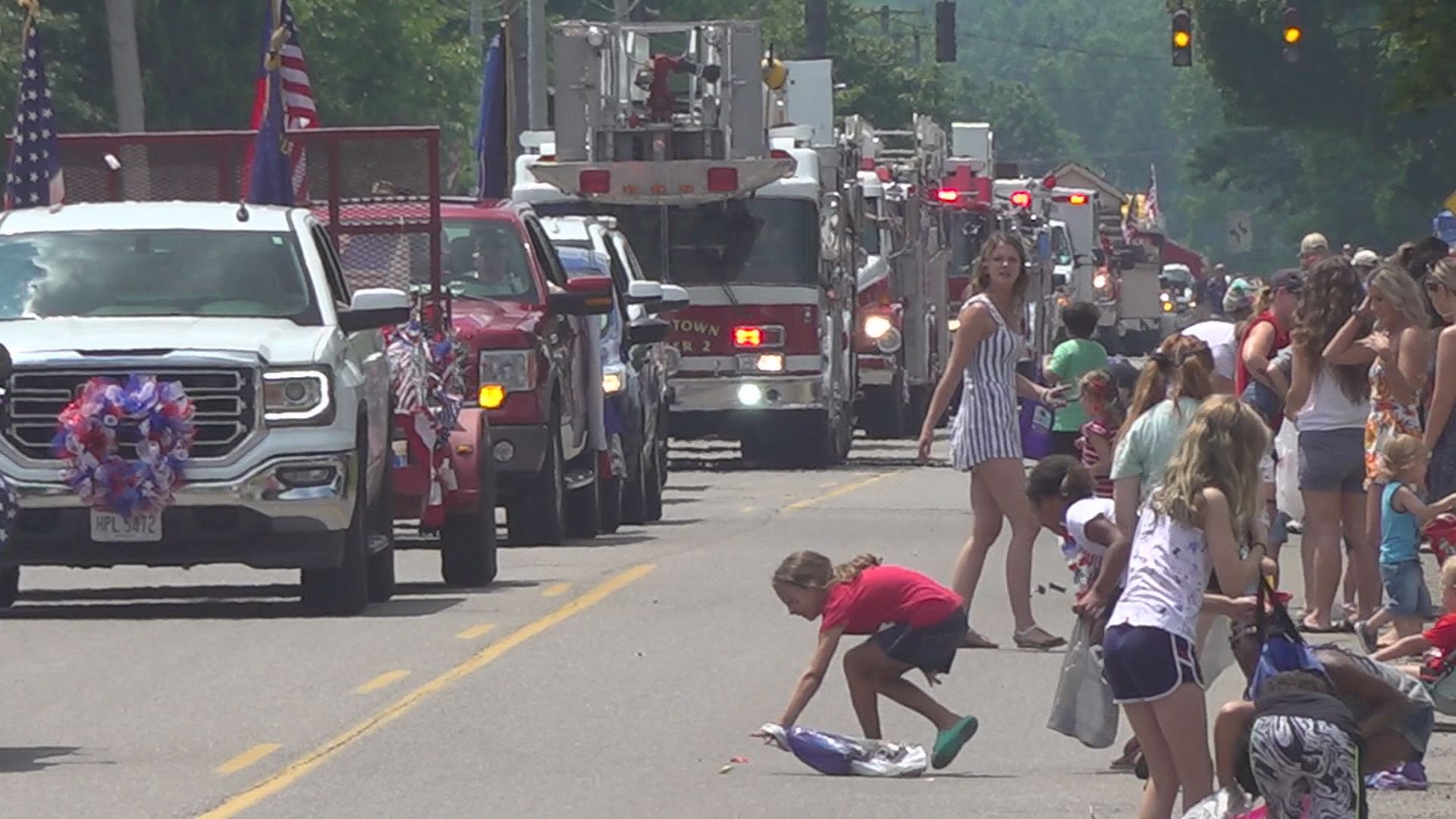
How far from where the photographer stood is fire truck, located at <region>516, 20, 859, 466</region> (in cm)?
2950

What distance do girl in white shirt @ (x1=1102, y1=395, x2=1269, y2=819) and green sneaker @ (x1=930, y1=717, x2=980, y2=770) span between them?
1753 millimetres

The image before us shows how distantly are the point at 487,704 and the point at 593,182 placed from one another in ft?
55.0

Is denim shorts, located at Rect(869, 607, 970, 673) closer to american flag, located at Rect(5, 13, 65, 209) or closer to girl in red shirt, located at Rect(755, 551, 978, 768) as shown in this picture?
girl in red shirt, located at Rect(755, 551, 978, 768)

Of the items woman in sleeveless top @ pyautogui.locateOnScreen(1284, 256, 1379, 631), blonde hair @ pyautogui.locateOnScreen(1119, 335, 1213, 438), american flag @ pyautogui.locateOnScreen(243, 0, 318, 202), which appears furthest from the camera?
american flag @ pyautogui.locateOnScreen(243, 0, 318, 202)

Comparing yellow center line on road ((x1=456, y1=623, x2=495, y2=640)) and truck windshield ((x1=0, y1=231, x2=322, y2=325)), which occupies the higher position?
truck windshield ((x1=0, y1=231, x2=322, y2=325))

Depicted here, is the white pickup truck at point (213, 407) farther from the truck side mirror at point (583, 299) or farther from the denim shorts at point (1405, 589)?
the denim shorts at point (1405, 589)

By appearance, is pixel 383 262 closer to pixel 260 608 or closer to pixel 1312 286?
pixel 260 608

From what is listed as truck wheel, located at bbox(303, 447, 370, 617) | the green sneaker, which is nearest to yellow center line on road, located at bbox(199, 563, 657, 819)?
truck wheel, located at bbox(303, 447, 370, 617)

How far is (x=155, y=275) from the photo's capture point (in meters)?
17.0

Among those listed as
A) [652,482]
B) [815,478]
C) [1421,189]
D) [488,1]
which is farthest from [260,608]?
[488,1]

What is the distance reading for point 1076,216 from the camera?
218ft

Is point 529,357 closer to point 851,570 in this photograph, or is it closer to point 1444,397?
point 1444,397

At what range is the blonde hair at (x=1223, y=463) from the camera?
9.64 metres

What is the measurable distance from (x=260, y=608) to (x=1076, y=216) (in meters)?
50.3
